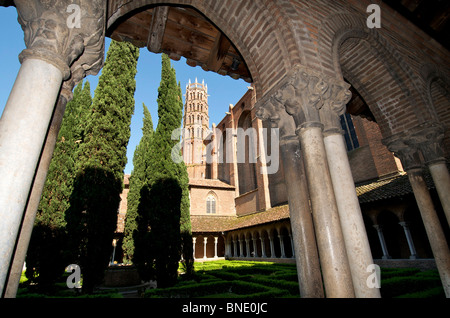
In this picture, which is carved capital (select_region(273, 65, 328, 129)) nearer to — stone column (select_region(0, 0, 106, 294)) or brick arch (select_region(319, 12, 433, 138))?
brick arch (select_region(319, 12, 433, 138))

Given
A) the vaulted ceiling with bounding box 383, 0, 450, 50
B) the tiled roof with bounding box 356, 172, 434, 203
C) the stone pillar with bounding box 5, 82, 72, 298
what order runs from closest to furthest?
the stone pillar with bounding box 5, 82, 72, 298, the vaulted ceiling with bounding box 383, 0, 450, 50, the tiled roof with bounding box 356, 172, 434, 203

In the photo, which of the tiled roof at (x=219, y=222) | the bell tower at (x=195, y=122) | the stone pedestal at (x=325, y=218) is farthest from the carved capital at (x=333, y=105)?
the bell tower at (x=195, y=122)

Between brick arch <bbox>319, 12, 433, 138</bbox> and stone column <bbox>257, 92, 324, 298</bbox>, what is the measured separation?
1.60m

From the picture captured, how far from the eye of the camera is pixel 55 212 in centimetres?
850

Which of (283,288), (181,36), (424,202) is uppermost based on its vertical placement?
(181,36)

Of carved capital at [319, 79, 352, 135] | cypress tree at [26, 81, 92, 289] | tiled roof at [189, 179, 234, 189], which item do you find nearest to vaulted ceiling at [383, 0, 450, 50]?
carved capital at [319, 79, 352, 135]

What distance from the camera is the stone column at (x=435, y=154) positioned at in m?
4.00

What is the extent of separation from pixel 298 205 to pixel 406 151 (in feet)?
10.5

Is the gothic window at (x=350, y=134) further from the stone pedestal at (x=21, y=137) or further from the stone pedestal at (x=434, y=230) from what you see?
the stone pedestal at (x=21, y=137)

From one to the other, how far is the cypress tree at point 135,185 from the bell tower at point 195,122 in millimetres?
24174

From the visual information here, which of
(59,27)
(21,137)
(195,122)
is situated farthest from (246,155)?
(195,122)

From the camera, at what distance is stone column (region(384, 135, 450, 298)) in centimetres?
362

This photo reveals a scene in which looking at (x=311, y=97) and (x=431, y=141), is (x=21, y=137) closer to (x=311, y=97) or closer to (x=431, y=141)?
(x=311, y=97)
